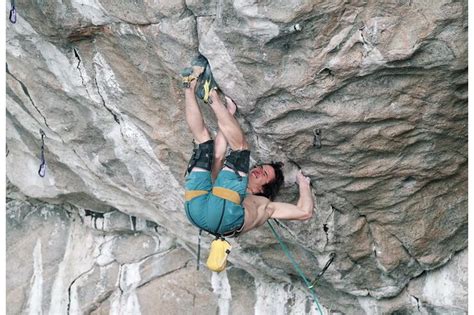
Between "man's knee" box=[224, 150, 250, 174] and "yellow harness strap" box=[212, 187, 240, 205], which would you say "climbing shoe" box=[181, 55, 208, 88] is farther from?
"yellow harness strap" box=[212, 187, 240, 205]

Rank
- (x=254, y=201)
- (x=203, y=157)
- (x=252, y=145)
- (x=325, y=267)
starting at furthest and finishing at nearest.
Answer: (x=325, y=267) < (x=252, y=145) < (x=254, y=201) < (x=203, y=157)

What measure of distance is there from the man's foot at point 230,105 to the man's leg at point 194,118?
0.58ft

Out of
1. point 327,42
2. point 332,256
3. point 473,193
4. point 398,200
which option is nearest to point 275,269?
point 332,256

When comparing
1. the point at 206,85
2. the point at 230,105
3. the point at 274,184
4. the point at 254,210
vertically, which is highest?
the point at 206,85

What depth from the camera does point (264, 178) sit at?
606 centimetres

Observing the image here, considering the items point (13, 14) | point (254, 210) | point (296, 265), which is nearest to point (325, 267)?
point (296, 265)

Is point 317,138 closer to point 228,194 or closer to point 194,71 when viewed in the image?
point 228,194

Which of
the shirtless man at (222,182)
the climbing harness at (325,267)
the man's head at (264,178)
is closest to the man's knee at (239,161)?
the shirtless man at (222,182)

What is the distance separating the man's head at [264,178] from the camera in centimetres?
604

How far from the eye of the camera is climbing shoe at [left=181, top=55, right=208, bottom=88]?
5.53 meters

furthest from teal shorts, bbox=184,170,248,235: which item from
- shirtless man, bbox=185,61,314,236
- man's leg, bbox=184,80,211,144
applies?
man's leg, bbox=184,80,211,144

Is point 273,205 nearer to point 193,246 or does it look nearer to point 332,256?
point 332,256

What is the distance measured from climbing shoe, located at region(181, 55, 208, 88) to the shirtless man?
0.03 m

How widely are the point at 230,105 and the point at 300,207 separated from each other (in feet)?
2.69
